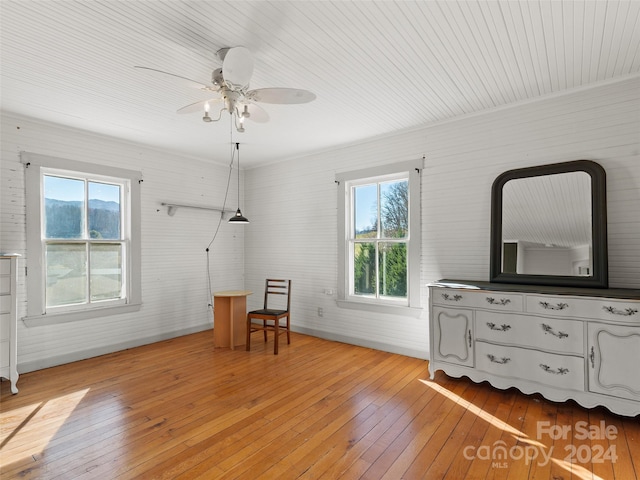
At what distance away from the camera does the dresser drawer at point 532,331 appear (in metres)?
2.77

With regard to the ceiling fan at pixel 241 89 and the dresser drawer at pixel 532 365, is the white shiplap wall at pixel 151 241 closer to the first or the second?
the ceiling fan at pixel 241 89

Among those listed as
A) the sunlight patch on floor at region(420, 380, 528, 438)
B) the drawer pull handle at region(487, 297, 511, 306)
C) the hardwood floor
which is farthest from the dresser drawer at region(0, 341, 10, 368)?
the drawer pull handle at region(487, 297, 511, 306)

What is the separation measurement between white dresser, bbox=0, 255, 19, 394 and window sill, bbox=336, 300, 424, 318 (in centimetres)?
355

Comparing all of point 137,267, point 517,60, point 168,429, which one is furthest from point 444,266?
point 137,267

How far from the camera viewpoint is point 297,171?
5.37 metres

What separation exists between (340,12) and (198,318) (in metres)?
4.71

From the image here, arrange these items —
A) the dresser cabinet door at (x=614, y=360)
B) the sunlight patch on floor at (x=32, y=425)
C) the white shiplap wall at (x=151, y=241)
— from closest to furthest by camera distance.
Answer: the sunlight patch on floor at (x=32, y=425) → the dresser cabinet door at (x=614, y=360) → the white shiplap wall at (x=151, y=241)

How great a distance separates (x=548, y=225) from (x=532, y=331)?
1.07 metres

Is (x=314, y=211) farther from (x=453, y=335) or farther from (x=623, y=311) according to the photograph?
(x=623, y=311)

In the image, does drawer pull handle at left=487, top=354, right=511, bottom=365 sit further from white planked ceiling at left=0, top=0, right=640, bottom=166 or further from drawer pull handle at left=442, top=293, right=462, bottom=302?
white planked ceiling at left=0, top=0, right=640, bottom=166

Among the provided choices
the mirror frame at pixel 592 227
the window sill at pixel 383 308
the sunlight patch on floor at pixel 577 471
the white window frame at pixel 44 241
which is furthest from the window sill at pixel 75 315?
the sunlight patch on floor at pixel 577 471

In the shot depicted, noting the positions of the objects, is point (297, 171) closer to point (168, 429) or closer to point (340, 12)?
point (340, 12)

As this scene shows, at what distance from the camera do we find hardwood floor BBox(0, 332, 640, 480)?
208cm

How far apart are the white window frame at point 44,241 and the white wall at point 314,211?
91 mm
